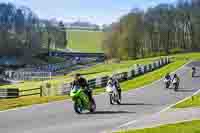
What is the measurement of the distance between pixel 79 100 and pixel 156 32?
425 feet

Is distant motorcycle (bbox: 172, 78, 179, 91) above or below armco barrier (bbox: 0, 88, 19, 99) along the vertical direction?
above

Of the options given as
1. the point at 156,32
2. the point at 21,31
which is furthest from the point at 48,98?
the point at 21,31

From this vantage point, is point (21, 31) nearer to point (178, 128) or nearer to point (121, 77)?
point (121, 77)

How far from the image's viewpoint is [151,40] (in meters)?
144

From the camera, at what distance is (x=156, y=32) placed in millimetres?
147250

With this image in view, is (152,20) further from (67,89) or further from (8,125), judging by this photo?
(8,125)

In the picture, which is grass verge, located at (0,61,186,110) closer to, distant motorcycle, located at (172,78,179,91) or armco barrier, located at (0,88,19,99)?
distant motorcycle, located at (172,78,179,91)

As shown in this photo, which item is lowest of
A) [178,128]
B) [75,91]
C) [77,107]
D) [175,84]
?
[175,84]

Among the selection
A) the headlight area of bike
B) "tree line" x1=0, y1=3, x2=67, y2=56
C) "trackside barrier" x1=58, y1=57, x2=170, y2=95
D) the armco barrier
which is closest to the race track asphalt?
the headlight area of bike

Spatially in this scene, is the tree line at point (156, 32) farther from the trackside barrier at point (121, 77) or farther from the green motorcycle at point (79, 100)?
the green motorcycle at point (79, 100)

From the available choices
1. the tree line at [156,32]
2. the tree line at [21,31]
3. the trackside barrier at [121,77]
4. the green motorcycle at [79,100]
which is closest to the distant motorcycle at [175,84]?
the trackside barrier at [121,77]

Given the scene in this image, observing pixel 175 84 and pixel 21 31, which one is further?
pixel 21 31

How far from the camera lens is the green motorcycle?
19.5 metres

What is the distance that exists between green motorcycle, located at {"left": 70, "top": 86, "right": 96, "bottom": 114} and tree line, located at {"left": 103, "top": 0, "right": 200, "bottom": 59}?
336ft
